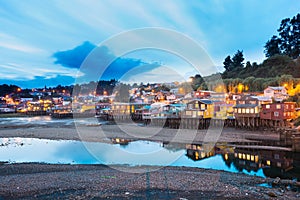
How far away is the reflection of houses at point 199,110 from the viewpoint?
34.8 m

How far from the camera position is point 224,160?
15742mm

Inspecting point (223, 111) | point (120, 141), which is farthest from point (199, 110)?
point (120, 141)

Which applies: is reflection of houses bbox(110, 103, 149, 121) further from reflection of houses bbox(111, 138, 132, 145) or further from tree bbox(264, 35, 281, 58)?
tree bbox(264, 35, 281, 58)

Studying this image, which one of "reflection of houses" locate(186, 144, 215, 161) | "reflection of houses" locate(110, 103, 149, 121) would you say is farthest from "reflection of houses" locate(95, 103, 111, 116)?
"reflection of houses" locate(186, 144, 215, 161)

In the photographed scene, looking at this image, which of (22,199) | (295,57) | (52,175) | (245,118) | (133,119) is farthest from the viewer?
(295,57)

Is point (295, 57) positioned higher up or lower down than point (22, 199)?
higher up

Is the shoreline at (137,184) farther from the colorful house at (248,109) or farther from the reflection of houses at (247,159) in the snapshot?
the colorful house at (248,109)

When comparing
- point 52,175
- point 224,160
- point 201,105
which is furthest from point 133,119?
point 52,175

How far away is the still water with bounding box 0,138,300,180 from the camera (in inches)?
556

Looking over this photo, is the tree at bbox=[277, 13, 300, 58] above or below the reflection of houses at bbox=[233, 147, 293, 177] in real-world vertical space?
above

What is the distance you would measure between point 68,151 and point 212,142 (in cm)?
1412

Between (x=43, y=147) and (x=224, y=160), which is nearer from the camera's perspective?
(x=224, y=160)

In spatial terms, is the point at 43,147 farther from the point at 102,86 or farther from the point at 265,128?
the point at 102,86

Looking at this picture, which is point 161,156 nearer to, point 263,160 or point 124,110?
point 263,160
